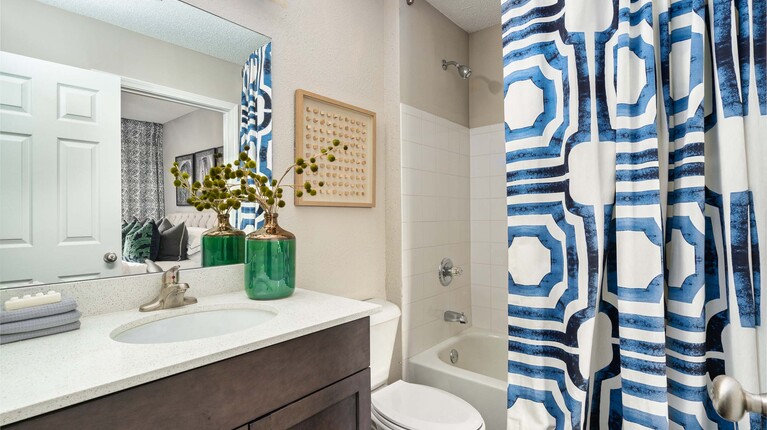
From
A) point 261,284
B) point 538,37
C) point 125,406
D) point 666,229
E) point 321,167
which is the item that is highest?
point 538,37

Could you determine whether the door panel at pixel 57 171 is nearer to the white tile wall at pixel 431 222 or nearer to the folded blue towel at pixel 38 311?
the folded blue towel at pixel 38 311

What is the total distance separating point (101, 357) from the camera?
710mm

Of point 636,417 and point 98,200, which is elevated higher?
point 98,200

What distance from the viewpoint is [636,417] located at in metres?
0.89

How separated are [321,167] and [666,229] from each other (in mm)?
1242

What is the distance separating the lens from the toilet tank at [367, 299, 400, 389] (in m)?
1.53

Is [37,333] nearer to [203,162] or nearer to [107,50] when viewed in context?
[203,162]

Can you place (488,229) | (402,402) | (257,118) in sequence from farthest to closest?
1. (488,229)
2. (402,402)
3. (257,118)

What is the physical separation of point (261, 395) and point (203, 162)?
80cm

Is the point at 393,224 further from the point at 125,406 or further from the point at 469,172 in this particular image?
the point at 125,406

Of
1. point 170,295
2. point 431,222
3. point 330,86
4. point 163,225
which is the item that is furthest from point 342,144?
point 170,295

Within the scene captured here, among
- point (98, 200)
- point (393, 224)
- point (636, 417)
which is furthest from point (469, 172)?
point (98, 200)

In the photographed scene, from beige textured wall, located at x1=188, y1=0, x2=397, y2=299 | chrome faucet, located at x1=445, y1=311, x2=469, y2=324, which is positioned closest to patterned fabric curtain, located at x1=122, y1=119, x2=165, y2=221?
beige textured wall, located at x1=188, y1=0, x2=397, y2=299

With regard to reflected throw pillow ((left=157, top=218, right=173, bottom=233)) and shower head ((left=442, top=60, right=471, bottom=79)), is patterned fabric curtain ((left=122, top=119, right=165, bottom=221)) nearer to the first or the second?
reflected throw pillow ((left=157, top=218, right=173, bottom=233))
